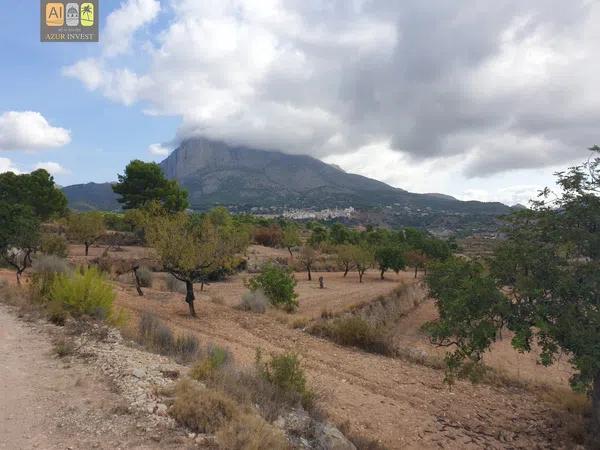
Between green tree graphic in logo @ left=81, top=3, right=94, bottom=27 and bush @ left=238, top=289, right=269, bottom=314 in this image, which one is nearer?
green tree graphic in logo @ left=81, top=3, right=94, bottom=27

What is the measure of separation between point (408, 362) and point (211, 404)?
1021 cm

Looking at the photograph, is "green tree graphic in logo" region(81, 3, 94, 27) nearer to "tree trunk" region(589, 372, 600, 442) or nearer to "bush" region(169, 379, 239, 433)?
"bush" region(169, 379, 239, 433)

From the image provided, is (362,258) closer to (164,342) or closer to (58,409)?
(164,342)

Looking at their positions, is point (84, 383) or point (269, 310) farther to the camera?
point (269, 310)

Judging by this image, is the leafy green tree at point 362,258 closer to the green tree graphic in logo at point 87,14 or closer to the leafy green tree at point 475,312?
the green tree graphic in logo at point 87,14

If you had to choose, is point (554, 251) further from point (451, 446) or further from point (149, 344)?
point (149, 344)

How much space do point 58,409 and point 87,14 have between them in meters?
Result: 17.1

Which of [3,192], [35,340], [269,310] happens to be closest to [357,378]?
[35,340]

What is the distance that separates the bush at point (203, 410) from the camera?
6238 millimetres

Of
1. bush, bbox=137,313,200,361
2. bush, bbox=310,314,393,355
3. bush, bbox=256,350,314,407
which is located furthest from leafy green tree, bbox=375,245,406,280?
bush, bbox=256,350,314,407

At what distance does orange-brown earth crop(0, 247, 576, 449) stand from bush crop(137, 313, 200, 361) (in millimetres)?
1671

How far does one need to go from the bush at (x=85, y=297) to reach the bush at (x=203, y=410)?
6891 millimetres

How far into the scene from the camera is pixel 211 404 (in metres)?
6.54

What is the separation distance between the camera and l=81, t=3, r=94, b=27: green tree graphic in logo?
18.2 metres
